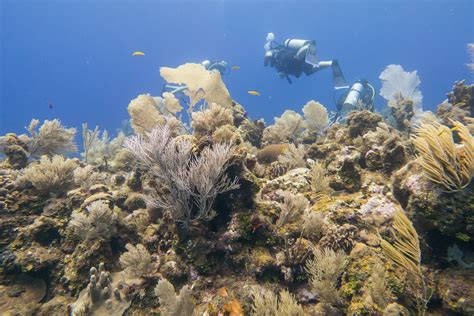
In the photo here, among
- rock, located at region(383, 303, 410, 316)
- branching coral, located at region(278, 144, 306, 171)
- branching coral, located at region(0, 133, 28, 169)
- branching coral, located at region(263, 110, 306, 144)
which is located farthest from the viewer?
branching coral, located at region(263, 110, 306, 144)

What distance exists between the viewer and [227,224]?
3.86 metres

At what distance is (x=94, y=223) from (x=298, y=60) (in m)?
13.9

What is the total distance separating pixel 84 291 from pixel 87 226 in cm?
96

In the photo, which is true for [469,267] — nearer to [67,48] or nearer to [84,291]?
[84,291]

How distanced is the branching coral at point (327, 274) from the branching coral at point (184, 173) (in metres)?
1.43

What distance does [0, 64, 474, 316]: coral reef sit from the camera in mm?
2762

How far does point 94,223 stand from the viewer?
416cm

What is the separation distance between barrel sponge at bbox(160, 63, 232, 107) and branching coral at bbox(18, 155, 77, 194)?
3774mm

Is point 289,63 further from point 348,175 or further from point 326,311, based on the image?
point 326,311

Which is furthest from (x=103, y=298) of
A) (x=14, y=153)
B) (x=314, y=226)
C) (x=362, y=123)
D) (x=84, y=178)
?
(x=362, y=123)

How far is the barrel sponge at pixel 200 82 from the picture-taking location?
308 inches

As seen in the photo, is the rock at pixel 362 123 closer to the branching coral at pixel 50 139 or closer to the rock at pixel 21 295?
the rock at pixel 21 295

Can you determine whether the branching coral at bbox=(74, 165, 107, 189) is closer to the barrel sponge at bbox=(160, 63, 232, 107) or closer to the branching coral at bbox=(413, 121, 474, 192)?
the barrel sponge at bbox=(160, 63, 232, 107)

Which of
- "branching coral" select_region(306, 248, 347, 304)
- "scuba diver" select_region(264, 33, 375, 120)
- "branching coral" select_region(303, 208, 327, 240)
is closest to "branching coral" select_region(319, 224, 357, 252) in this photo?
"branching coral" select_region(303, 208, 327, 240)
